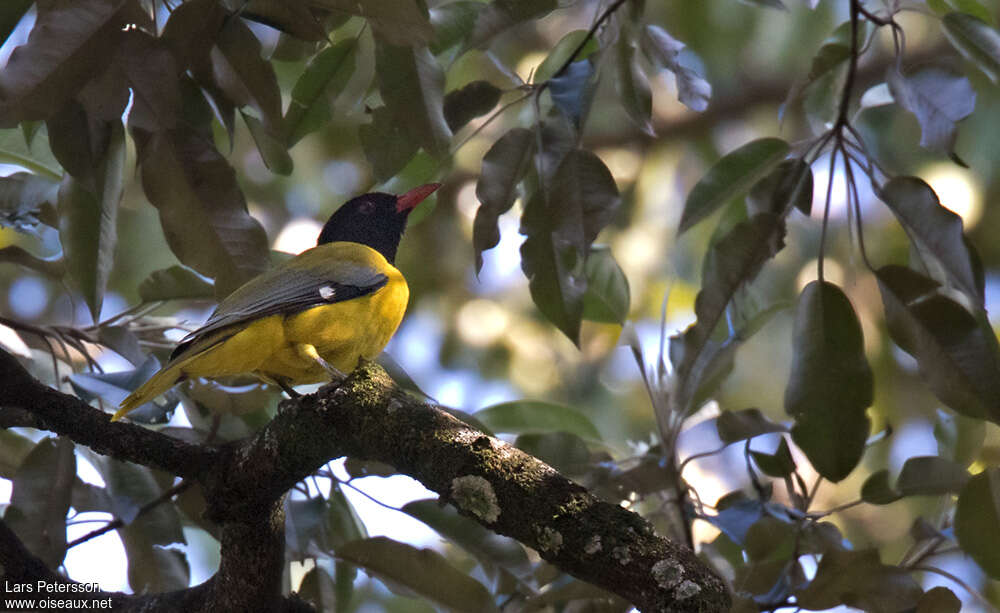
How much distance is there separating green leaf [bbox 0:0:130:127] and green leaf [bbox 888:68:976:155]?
6.35 feet

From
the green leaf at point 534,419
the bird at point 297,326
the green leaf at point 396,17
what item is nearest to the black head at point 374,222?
the bird at point 297,326

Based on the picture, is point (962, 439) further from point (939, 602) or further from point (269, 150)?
point (269, 150)

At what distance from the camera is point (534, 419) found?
3707 millimetres

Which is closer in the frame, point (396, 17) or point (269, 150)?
point (396, 17)

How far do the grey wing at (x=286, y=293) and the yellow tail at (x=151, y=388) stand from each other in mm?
85

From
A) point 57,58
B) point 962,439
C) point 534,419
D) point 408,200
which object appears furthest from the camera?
point 408,200

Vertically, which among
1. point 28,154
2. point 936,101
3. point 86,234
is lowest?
point 936,101

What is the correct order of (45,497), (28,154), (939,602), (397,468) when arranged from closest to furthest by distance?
(397,468) → (939,602) → (45,497) → (28,154)

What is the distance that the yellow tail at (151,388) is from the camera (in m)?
2.71

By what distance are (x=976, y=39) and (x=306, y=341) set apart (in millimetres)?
1992

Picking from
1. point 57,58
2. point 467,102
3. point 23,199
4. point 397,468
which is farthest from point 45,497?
point 467,102

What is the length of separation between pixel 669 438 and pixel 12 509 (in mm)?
1975

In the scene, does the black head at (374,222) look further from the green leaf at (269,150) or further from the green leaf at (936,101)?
the green leaf at (936,101)

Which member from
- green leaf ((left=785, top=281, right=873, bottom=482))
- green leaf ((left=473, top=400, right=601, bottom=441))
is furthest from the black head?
green leaf ((left=785, top=281, right=873, bottom=482))
